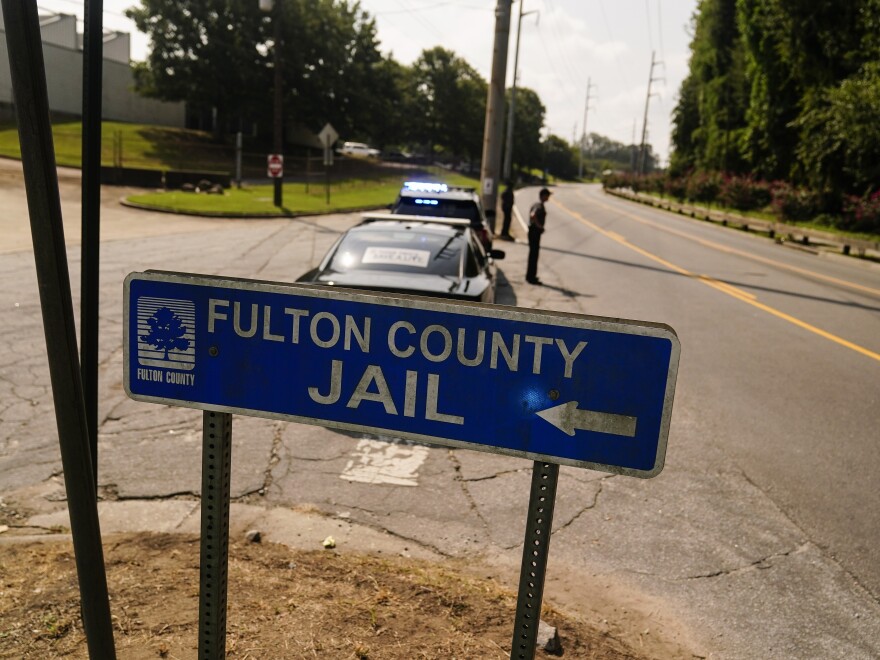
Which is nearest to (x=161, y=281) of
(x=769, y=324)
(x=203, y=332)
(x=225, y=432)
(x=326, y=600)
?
(x=203, y=332)

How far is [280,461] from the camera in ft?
17.9

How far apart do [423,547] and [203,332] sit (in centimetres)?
259

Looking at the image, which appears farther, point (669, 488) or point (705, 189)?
point (705, 189)

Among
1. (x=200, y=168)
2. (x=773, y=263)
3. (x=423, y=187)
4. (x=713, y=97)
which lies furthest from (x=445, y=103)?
(x=423, y=187)

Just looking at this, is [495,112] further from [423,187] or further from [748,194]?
[748,194]

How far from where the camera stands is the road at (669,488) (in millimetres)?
3885

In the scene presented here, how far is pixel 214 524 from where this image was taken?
2160 mm

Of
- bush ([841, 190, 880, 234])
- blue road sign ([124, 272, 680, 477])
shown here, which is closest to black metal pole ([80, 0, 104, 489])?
blue road sign ([124, 272, 680, 477])

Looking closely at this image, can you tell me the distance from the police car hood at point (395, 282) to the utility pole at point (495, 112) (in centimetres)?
1448

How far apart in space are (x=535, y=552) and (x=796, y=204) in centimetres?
3643

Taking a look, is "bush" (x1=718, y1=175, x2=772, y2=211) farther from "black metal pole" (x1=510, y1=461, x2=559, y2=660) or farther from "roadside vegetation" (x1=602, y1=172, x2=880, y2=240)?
"black metal pole" (x1=510, y1=461, x2=559, y2=660)

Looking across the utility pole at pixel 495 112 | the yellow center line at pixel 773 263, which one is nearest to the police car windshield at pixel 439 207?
the utility pole at pixel 495 112

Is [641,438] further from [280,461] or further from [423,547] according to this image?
[280,461]

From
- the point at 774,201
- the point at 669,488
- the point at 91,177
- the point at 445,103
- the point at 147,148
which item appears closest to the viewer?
the point at 91,177
